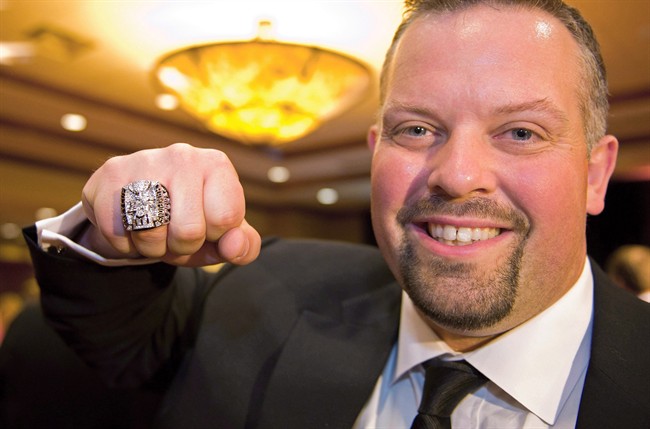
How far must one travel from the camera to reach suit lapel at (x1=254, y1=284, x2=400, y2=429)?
1.19 m

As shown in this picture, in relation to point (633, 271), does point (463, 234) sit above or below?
above

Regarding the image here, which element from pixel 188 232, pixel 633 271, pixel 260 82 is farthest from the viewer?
pixel 260 82

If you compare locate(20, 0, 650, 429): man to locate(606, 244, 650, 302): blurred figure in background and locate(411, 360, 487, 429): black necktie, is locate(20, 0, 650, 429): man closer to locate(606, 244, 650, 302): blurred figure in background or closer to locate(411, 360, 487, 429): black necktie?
locate(411, 360, 487, 429): black necktie

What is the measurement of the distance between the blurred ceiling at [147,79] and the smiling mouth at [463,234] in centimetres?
65

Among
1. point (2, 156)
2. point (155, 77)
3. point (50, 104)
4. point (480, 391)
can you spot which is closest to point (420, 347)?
point (480, 391)

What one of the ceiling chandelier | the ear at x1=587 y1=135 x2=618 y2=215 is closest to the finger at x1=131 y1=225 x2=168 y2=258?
the ear at x1=587 y1=135 x2=618 y2=215

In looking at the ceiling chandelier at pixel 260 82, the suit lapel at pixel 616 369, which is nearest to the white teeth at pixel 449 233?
the suit lapel at pixel 616 369

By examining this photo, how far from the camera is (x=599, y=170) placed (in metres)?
1.27

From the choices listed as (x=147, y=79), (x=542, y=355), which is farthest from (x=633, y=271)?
(x=147, y=79)

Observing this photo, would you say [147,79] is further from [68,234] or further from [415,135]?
[415,135]

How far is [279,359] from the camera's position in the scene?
1.27 metres

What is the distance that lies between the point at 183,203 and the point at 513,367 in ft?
2.40

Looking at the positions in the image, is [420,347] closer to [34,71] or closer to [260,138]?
[260,138]

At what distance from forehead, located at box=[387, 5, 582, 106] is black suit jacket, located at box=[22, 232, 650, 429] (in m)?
0.50
